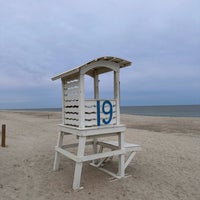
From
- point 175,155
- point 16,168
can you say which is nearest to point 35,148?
point 16,168

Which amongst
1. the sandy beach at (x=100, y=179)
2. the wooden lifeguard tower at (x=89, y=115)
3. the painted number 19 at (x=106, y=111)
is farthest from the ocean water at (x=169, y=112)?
the painted number 19 at (x=106, y=111)

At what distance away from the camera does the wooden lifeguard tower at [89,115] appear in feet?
16.3

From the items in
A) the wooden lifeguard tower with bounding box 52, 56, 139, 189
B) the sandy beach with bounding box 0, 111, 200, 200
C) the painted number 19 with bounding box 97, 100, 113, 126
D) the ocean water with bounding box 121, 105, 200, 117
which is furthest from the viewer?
the ocean water with bounding box 121, 105, 200, 117

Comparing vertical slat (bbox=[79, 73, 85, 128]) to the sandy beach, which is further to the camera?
vertical slat (bbox=[79, 73, 85, 128])

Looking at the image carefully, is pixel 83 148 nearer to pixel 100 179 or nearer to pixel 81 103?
pixel 81 103

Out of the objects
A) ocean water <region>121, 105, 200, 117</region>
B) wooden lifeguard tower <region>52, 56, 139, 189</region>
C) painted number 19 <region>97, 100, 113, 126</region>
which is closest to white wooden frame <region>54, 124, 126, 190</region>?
wooden lifeguard tower <region>52, 56, 139, 189</region>

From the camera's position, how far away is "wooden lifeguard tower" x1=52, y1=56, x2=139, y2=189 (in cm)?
496

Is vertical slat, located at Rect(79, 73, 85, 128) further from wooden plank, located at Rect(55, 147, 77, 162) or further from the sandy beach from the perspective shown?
the sandy beach

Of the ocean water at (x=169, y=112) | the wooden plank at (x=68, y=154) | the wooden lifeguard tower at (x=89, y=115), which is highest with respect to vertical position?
the wooden lifeguard tower at (x=89, y=115)

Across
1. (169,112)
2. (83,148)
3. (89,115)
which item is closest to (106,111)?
(89,115)

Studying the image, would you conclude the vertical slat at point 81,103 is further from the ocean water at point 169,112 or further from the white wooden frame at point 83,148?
the ocean water at point 169,112

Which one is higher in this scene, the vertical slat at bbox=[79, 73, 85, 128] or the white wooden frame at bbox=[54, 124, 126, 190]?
the vertical slat at bbox=[79, 73, 85, 128]

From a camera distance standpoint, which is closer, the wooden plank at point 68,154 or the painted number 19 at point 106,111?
the wooden plank at point 68,154

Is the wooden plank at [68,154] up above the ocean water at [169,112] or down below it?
above
